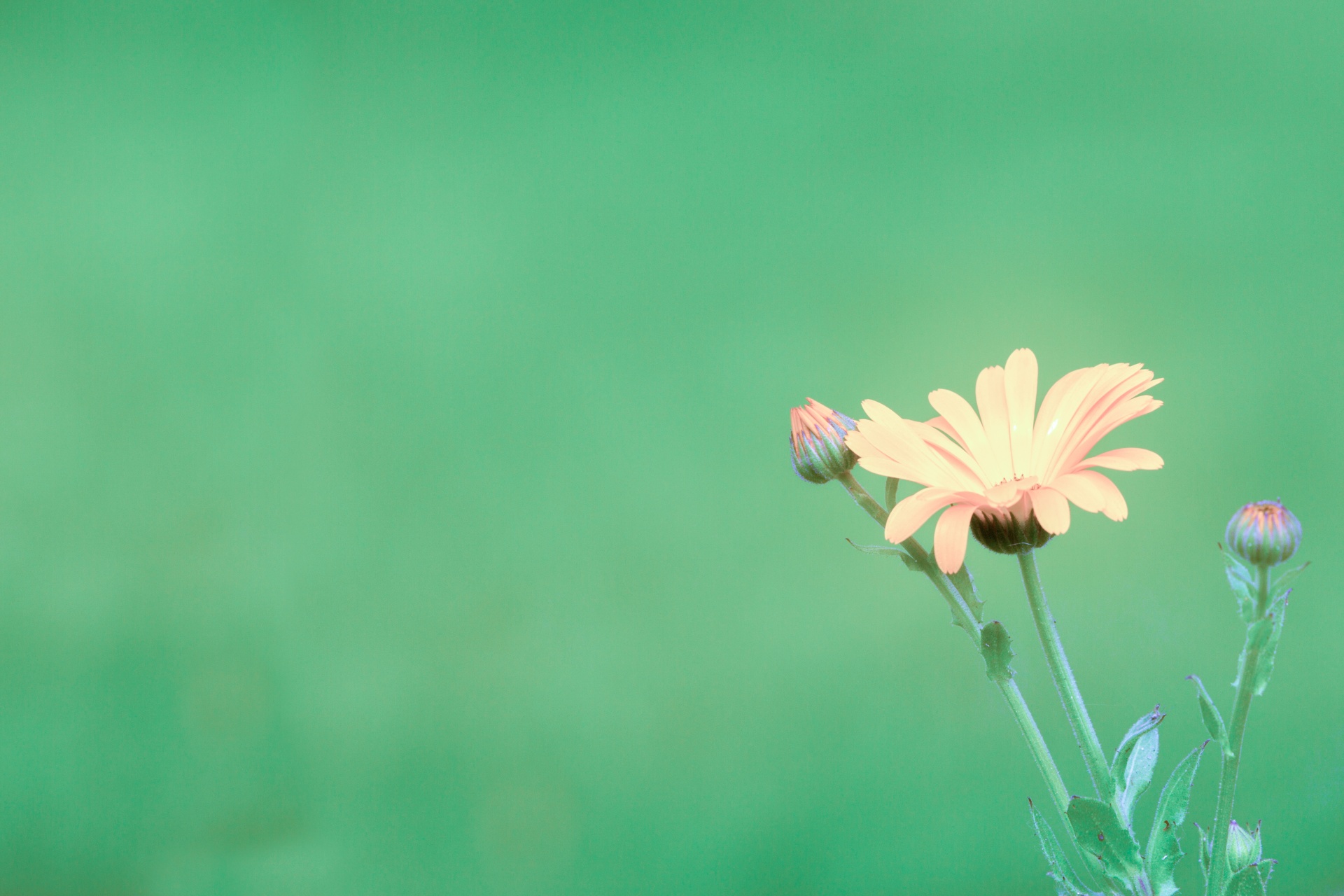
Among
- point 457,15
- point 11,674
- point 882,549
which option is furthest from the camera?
point 457,15

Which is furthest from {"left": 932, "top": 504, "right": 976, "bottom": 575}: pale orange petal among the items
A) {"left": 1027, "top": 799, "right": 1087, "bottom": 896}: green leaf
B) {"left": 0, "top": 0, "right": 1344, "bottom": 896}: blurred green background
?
{"left": 0, "top": 0, "right": 1344, "bottom": 896}: blurred green background

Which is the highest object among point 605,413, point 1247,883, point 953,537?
point 605,413

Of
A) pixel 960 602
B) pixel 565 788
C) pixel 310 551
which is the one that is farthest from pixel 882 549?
pixel 310 551

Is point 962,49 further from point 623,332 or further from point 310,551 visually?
point 310,551

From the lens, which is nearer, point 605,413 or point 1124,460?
point 1124,460

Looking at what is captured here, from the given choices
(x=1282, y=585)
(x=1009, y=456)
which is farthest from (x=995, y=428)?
(x=1282, y=585)

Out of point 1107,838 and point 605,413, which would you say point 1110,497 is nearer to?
point 1107,838
